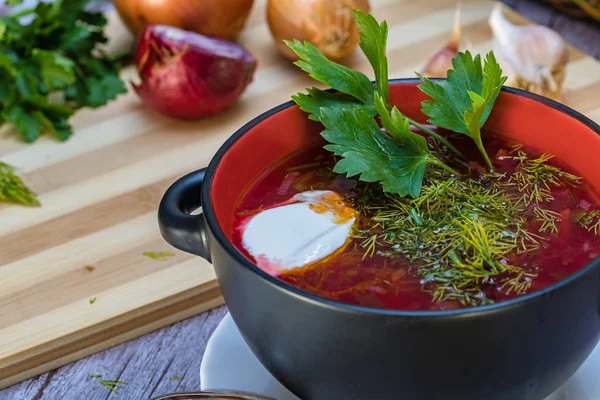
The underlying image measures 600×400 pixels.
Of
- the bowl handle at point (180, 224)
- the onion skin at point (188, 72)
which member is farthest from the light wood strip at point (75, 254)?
the bowl handle at point (180, 224)

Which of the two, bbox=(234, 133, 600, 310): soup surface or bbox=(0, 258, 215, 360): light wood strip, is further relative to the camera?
bbox=(0, 258, 215, 360): light wood strip

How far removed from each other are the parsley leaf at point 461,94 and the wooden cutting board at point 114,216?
0.49 m

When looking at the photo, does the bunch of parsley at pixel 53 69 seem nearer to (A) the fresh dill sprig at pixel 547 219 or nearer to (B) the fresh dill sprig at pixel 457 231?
(B) the fresh dill sprig at pixel 457 231

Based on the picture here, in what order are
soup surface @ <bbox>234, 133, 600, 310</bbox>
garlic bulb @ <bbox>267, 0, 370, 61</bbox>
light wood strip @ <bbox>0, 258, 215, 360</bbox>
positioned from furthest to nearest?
garlic bulb @ <bbox>267, 0, 370, 61</bbox>
light wood strip @ <bbox>0, 258, 215, 360</bbox>
soup surface @ <bbox>234, 133, 600, 310</bbox>

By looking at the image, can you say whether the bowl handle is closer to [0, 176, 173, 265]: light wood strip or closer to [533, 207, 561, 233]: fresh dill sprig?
[533, 207, 561, 233]: fresh dill sprig

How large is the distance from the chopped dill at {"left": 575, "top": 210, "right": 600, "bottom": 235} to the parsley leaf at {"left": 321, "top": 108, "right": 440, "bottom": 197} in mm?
197

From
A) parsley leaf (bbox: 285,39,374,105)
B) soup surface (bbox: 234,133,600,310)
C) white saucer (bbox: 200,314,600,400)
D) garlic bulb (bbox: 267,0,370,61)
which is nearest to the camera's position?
soup surface (bbox: 234,133,600,310)

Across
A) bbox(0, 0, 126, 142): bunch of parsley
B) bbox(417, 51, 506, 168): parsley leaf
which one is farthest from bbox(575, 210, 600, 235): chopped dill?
bbox(0, 0, 126, 142): bunch of parsley

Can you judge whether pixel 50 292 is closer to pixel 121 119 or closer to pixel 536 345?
pixel 121 119

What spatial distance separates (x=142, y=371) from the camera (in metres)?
1.21

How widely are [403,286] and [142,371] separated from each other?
51 centimetres

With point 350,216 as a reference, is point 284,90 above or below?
below

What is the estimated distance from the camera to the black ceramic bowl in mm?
766

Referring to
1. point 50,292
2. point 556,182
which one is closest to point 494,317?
point 556,182
